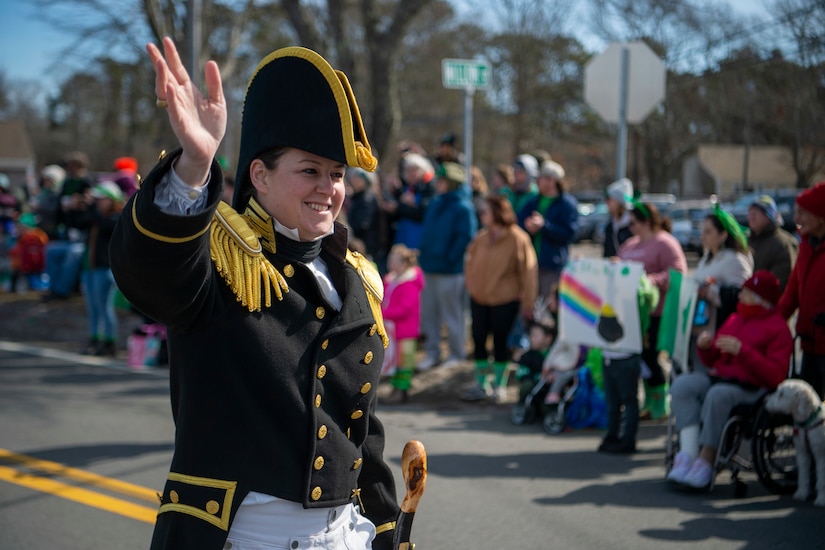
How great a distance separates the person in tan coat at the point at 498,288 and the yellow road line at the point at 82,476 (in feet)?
12.3

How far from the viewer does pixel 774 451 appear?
6.34m

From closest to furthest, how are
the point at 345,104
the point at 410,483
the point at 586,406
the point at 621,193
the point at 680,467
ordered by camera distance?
the point at 345,104
the point at 410,483
the point at 680,467
the point at 586,406
the point at 621,193

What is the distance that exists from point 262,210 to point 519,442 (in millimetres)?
5541

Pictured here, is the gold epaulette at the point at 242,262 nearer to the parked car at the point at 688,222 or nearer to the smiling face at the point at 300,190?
the smiling face at the point at 300,190

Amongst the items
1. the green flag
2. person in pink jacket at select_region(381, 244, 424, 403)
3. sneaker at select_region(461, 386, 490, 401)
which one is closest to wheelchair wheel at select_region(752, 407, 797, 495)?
the green flag

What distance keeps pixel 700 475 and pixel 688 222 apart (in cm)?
2528

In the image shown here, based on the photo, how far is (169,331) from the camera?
2.34 m

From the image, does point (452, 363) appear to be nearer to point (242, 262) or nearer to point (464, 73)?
point (464, 73)

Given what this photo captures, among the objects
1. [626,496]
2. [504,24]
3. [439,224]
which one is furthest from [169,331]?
[504,24]

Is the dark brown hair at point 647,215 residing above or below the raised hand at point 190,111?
below

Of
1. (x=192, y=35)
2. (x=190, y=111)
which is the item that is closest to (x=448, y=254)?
(x=192, y=35)

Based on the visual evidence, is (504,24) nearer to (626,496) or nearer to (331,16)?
(331,16)

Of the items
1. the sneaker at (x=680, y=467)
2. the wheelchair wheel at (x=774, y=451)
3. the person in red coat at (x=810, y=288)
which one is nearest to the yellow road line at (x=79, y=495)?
the sneaker at (x=680, y=467)

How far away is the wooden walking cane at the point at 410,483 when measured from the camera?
265cm
